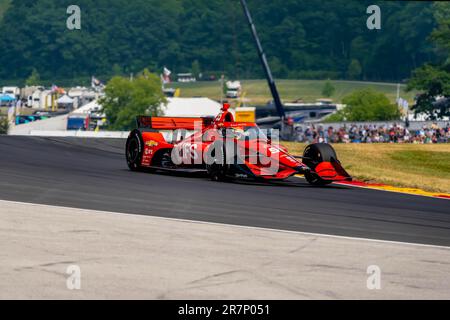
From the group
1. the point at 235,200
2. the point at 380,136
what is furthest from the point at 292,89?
the point at 235,200

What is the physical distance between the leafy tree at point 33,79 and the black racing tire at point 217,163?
161 m

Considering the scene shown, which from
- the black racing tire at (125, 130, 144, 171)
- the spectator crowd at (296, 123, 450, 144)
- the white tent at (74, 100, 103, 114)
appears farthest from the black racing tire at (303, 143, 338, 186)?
the white tent at (74, 100, 103, 114)

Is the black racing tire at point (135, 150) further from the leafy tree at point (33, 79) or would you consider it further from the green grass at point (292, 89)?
the leafy tree at point (33, 79)

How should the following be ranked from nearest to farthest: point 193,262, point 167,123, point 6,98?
point 193,262 → point 167,123 → point 6,98

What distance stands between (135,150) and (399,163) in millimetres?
11434

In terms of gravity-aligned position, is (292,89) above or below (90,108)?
above

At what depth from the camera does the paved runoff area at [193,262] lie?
9789mm

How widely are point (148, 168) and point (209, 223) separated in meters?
8.19

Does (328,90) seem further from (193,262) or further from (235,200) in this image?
(193,262)

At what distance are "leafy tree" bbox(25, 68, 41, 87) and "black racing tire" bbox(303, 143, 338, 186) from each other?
161971 mm

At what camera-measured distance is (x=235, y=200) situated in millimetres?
17203

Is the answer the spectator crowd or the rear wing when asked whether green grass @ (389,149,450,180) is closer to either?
the rear wing

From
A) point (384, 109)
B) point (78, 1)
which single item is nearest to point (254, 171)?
point (384, 109)

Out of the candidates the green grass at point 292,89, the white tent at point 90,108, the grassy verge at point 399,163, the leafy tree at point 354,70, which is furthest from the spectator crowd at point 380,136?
the leafy tree at point 354,70
